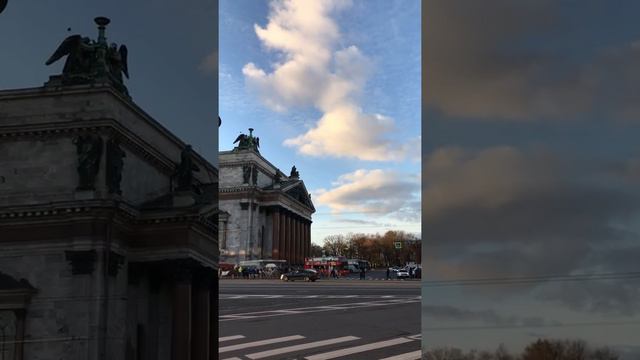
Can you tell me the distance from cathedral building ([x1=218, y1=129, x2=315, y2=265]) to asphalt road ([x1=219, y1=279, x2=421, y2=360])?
433 millimetres

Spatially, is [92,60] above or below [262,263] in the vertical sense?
above

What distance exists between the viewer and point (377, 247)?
9.51 ft

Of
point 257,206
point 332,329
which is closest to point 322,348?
point 332,329

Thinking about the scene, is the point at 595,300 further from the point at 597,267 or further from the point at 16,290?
the point at 16,290

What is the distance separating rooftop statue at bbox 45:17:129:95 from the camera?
86.1 inches

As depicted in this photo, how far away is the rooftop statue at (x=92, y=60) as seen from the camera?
2.19 metres

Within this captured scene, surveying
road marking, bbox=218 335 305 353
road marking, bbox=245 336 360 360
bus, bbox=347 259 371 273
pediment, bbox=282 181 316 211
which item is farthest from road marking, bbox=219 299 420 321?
pediment, bbox=282 181 316 211

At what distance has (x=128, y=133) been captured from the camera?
2.22 m

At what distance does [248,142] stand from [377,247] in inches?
33.5

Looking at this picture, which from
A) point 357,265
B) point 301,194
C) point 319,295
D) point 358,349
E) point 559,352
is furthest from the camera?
point 319,295

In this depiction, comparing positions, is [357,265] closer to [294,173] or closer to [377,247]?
[377,247]

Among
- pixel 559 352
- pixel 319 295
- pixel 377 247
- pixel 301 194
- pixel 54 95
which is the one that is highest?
pixel 54 95

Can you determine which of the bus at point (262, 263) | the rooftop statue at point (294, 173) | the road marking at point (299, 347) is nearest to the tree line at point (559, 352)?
the road marking at point (299, 347)

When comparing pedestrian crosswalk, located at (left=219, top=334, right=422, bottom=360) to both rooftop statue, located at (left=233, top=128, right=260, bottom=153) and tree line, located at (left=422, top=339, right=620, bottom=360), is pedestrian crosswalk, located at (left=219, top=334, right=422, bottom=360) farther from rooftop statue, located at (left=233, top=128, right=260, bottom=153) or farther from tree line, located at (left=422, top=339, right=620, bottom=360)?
rooftop statue, located at (left=233, top=128, right=260, bottom=153)
